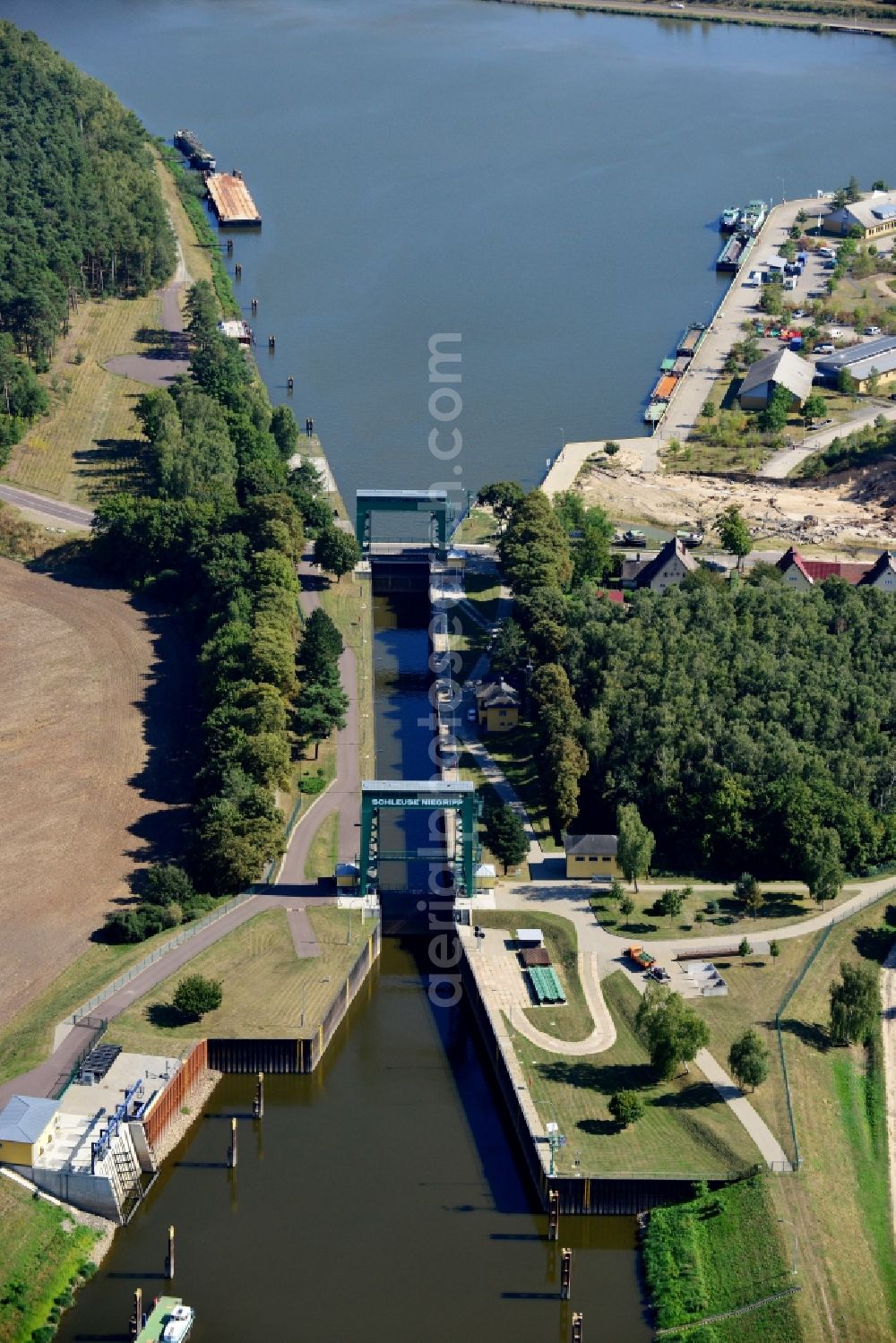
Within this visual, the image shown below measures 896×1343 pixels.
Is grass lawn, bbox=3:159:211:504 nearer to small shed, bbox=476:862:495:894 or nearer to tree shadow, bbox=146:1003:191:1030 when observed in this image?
small shed, bbox=476:862:495:894

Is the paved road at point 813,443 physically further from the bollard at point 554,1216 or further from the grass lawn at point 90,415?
the bollard at point 554,1216

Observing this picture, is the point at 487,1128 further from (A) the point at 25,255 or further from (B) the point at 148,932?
(A) the point at 25,255

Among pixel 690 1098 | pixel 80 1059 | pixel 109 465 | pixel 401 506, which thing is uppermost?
pixel 109 465

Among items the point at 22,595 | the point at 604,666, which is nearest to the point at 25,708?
the point at 22,595

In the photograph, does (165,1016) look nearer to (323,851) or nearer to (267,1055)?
(267,1055)

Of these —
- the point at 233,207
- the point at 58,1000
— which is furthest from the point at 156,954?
the point at 233,207
